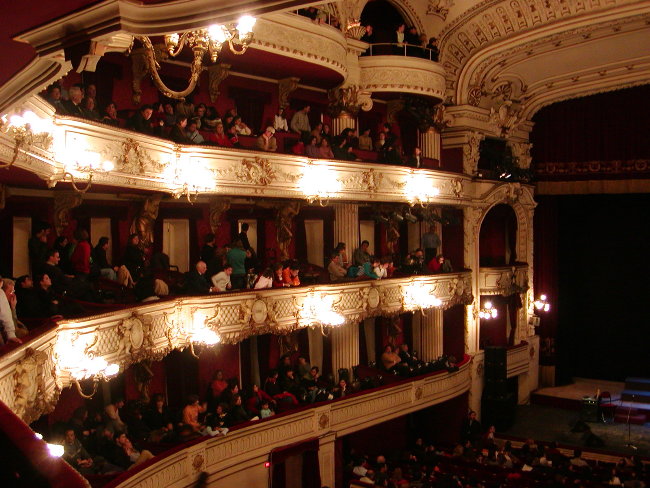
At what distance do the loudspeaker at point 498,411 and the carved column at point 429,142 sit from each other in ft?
25.4

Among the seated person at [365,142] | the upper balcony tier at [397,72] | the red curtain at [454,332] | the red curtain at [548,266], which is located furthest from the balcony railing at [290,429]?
the upper balcony tier at [397,72]

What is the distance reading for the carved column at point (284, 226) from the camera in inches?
666

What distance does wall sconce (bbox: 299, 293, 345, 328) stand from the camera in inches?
625

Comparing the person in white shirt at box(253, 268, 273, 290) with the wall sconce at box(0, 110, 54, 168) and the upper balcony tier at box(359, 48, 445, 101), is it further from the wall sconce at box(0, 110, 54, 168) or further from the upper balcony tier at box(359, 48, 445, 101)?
the upper balcony tier at box(359, 48, 445, 101)

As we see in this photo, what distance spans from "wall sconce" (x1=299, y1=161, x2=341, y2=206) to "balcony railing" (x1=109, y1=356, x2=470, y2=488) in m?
4.63

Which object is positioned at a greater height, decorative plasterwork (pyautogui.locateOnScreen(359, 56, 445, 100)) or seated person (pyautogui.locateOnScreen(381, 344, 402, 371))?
decorative plasterwork (pyautogui.locateOnScreen(359, 56, 445, 100))

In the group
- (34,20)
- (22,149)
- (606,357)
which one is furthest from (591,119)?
(34,20)

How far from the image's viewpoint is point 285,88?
17703 millimetres

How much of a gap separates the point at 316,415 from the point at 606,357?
14917 mm

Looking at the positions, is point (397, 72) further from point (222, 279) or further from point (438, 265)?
point (222, 279)

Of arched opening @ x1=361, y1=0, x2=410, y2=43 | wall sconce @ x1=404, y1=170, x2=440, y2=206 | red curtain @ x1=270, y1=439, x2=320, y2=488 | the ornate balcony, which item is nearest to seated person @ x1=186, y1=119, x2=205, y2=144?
red curtain @ x1=270, y1=439, x2=320, y2=488

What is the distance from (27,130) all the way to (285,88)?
10303 millimetres

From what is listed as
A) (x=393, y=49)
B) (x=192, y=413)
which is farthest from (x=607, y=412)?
(x=192, y=413)

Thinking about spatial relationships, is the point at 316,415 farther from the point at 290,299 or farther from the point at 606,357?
the point at 606,357
